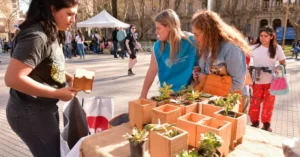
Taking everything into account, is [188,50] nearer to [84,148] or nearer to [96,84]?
[84,148]

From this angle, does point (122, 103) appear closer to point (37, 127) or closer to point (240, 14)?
point (37, 127)

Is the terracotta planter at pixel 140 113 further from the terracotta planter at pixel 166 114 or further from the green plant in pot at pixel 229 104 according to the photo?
the green plant in pot at pixel 229 104

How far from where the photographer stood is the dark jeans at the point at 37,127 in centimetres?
140

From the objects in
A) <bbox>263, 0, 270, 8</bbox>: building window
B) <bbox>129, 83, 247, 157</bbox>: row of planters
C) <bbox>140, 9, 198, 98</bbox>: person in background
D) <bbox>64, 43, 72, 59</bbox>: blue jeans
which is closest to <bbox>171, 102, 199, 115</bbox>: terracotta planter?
<bbox>129, 83, 247, 157</bbox>: row of planters

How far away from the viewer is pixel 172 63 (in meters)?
2.17

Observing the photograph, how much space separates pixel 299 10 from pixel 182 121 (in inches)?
1194

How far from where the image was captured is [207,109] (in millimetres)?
1417

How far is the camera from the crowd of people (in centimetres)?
125

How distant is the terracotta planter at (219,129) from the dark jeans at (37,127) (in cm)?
91

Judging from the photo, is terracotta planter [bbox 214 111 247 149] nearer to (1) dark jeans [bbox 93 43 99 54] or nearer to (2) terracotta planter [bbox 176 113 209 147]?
(2) terracotta planter [bbox 176 113 209 147]

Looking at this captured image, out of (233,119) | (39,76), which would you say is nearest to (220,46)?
(233,119)

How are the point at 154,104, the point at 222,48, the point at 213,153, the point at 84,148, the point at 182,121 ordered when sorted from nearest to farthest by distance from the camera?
the point at 213,153 < the point at 182,121 < the point at 84,148 < the point at 154,104 < the point at 222,48

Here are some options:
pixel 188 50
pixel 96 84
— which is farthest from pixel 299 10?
pixel 188 50

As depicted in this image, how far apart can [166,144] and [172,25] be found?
4.27ft
